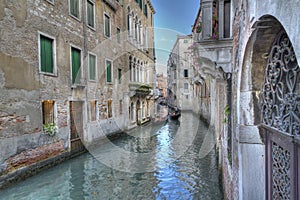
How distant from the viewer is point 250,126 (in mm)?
2379

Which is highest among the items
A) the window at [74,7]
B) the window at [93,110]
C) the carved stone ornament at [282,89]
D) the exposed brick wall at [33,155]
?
the window at [74,7]

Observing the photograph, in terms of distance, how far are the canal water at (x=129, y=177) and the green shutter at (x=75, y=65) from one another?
10.4ft

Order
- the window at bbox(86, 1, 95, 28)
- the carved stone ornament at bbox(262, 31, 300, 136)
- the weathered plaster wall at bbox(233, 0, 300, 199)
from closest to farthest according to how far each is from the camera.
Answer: the carved stone ornament at bbox(262, 31, 300, 136) < the weathered plaster wall at bbox(233, 0, 300, 199) < the window at bbox(86, 1, 95, 28)

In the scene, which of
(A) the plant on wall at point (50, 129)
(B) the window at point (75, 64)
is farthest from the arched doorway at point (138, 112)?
(A) the plant on wall at point (50, 129)

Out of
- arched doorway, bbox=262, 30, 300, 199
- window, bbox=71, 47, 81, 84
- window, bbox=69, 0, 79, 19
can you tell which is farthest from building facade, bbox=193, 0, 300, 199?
window, bbox=69, 0, 79, 19

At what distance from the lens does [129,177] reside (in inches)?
240

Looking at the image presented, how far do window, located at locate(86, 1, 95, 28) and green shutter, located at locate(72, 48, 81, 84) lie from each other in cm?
178

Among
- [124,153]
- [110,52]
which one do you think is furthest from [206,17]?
[110,52]

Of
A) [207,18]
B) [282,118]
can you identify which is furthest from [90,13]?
[282,118]

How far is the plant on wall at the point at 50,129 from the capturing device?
6563mm

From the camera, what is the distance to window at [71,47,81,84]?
8125 mm

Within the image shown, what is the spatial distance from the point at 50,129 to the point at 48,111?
24.4 inches

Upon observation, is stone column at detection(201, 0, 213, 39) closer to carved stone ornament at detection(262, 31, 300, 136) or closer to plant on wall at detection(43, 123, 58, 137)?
carved stone ornament at detection(262, 31, 300, 136)

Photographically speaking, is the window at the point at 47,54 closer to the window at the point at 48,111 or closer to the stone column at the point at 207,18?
the window at the point at 48,111
